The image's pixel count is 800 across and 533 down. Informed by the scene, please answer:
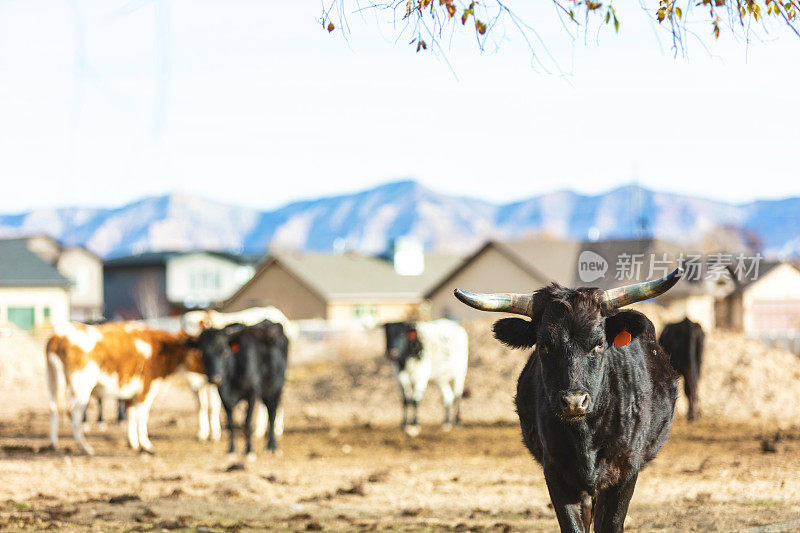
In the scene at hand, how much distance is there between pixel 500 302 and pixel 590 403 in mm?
1026

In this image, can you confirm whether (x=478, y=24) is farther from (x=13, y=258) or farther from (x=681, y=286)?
(x=13, y=258)

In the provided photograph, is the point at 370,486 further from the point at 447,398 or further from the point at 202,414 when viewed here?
the point at 447,398

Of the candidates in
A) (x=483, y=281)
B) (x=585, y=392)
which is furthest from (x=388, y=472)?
(x=483, y=281)

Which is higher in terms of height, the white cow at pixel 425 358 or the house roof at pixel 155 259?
the house roof at pixel 155 259

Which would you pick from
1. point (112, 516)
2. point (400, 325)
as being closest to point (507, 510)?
point (112, 516)

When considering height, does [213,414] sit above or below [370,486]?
above

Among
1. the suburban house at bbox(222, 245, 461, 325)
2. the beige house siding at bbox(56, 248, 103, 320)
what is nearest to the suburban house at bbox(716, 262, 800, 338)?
the suburban house at bbox(222, 245, 461, 325)

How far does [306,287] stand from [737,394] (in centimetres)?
3663

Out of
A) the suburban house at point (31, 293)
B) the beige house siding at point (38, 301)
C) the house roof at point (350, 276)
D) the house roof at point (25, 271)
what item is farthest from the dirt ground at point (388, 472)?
the house roof at point (25, 271)

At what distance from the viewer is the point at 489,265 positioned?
164 feet

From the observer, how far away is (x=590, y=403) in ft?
22.7

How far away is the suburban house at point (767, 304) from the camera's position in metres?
49.6

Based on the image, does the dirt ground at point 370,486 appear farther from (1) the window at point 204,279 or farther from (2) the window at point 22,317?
(1) the window at point 204,279

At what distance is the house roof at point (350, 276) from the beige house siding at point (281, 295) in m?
0.30
